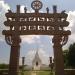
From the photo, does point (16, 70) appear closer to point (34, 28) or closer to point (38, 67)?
point (34, 28)

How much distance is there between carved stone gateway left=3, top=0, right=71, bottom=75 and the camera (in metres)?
13.6

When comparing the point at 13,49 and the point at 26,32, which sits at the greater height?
the point at 26,32

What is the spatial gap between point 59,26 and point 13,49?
113 inches

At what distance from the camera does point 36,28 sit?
13.8 metres

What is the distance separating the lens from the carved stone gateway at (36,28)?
1365cm

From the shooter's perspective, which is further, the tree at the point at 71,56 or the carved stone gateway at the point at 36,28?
the tree at the point at 71,56

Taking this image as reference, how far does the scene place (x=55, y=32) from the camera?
1376cm

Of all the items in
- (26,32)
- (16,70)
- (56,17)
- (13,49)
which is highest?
(56,17)

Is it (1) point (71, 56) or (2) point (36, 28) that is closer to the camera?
(2) point (36, 28)

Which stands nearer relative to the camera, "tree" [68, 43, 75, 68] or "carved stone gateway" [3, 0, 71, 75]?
"carved stone gateway" [3, 0, 71, 75]

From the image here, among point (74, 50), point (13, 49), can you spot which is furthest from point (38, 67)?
point (13, 49)

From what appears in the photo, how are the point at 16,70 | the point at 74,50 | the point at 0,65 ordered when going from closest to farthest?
the point at 16,70
the point at 0,65
the point at 74,50

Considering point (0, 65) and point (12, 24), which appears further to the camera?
point (0, 65)

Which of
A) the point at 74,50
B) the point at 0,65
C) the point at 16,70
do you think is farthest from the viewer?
the point at 74,50
